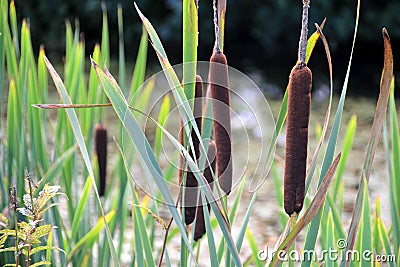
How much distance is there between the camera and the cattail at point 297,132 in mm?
555

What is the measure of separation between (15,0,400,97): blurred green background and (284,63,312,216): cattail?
3829 mm

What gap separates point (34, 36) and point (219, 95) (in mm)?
4657

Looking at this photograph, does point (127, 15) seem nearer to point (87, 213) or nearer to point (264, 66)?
point (264, 66)

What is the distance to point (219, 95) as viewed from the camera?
→ 0.60 m

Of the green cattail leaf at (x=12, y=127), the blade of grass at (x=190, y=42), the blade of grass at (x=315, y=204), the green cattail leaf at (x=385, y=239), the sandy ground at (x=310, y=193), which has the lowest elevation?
the sandy ground at (x=310, y=193)

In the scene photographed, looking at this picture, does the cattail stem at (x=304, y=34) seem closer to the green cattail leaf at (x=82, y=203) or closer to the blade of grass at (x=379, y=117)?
the blade of grass at (x=379, y=117)

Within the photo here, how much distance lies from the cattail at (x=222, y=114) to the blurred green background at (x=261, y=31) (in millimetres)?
3787

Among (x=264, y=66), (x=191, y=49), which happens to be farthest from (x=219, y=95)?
(x=264, y=66)

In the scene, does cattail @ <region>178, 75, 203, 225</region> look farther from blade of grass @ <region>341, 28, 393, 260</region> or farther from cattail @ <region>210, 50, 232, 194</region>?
blade of grass @ <region>341, 28, 393, 260</region>

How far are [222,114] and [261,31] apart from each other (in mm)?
4689

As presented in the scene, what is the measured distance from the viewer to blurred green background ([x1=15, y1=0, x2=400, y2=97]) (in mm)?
4840

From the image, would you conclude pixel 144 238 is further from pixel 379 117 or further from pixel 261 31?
pixel 261 31

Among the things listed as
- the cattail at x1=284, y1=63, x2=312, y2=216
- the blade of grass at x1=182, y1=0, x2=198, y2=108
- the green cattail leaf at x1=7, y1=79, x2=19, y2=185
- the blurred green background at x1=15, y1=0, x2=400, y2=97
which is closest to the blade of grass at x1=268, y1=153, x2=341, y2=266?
the cattail at x1=284, y1=63, x2=312, y2=216

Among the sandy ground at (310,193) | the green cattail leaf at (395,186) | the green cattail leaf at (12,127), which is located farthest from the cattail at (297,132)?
the sandy ground at (310,193)
